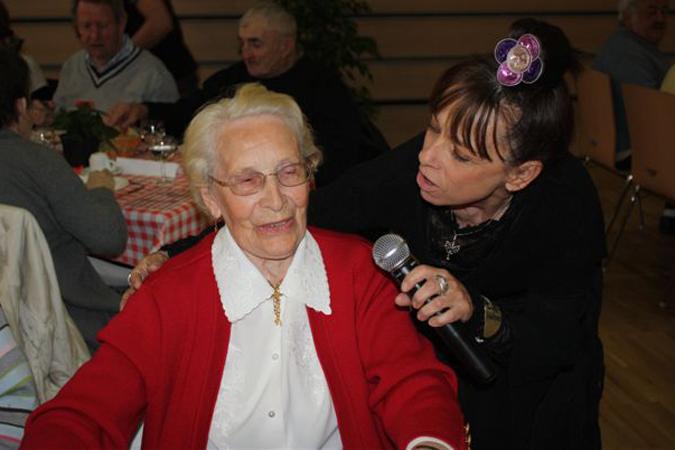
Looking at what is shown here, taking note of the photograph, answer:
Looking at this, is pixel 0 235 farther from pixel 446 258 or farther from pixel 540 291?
pixel 540 291

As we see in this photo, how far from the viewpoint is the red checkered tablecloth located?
115 inches

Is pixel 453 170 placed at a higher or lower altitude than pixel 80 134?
higher

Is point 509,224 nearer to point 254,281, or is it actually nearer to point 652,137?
point 254,281

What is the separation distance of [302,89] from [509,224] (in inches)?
94.0

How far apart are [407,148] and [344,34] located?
Answer: 4.34 metres

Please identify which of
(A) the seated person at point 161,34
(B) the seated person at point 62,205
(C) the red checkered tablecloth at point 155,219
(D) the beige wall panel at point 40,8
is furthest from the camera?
(D) the beige wall panel at point 40,8

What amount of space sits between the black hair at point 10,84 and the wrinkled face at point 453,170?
58.3 inches

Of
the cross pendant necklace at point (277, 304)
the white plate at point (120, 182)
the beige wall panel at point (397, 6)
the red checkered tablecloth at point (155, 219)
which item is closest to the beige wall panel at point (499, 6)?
the beige wall panel at point (397, 6)

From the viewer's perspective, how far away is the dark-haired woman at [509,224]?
67.2 inches

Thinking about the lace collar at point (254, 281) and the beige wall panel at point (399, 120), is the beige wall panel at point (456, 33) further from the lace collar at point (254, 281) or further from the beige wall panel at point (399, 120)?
the lace collar at point (254, 281)

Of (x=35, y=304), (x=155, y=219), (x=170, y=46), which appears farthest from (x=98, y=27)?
(x=35, y=304)

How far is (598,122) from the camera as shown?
5078 mm

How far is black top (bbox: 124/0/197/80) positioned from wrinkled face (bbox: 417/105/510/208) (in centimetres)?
374

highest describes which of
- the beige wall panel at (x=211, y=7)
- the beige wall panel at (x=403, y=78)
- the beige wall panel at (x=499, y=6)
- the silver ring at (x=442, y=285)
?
the silver ring at (x=442, y=285)
